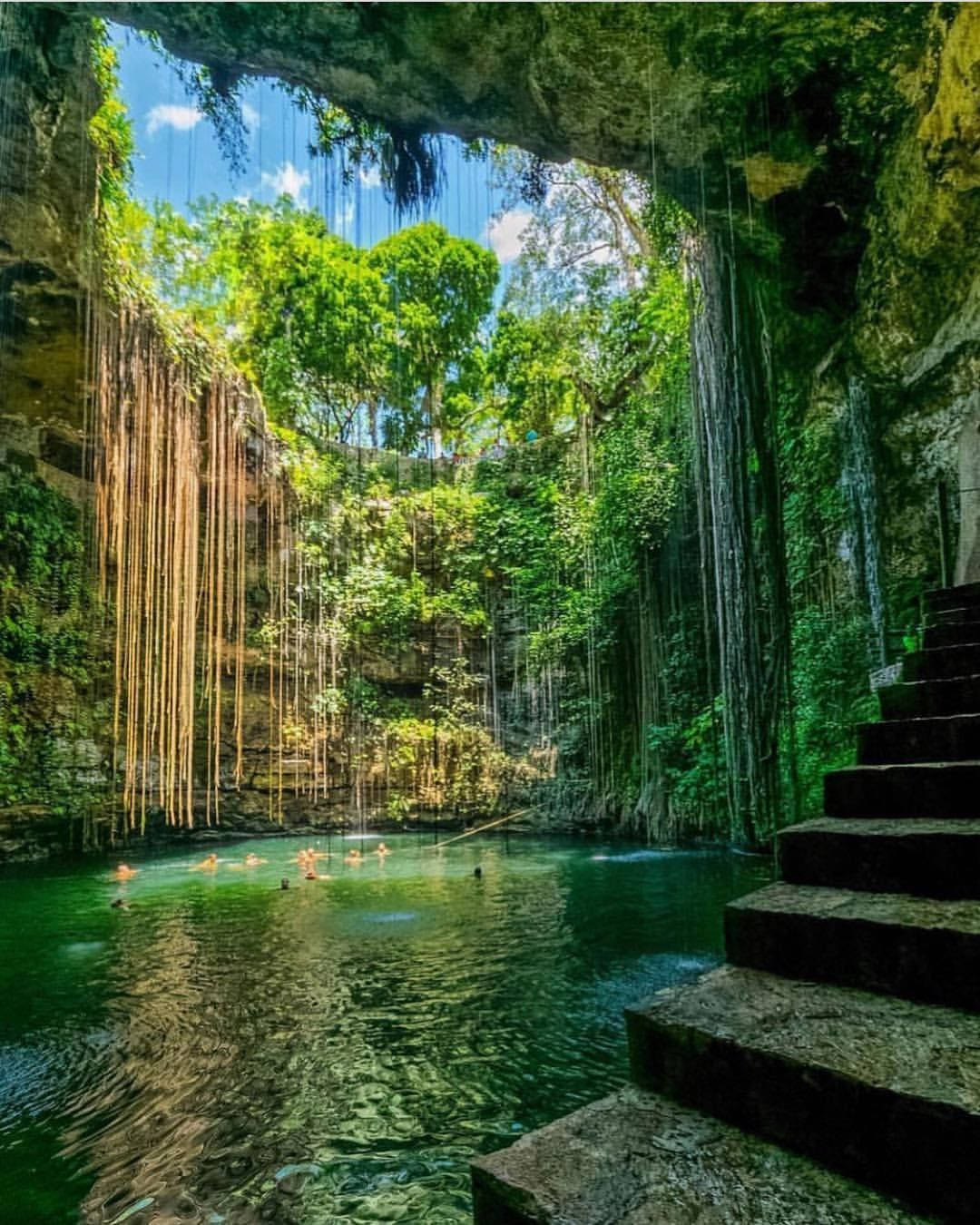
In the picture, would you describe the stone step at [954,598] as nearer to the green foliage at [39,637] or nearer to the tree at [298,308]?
the green foliage at [39,637]

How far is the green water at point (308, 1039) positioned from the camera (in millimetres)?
2074

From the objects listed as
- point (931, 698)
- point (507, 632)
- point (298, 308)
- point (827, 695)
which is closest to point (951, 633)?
point (931, 698)

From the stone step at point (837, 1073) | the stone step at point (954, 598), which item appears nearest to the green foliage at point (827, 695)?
the stone step at point (954, 598)

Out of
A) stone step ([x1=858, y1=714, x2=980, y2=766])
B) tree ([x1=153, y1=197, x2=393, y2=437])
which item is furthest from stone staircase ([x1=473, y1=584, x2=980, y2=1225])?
tree ([x1=153, y1=197, x2=393, y2=437])

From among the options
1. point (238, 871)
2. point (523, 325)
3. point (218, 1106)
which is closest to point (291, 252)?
point (523, 325)

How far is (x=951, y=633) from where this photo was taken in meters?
2.73

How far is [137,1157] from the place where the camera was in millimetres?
2191

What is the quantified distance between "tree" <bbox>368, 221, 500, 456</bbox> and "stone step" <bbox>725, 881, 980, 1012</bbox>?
43.4 ft

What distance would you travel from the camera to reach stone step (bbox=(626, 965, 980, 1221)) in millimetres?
853

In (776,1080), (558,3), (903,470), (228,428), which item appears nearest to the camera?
(776,1080)

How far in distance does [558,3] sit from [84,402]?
682 centimetres

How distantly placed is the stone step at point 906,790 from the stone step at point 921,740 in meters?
0.18

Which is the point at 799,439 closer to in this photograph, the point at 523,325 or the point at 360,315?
the point at 523,325

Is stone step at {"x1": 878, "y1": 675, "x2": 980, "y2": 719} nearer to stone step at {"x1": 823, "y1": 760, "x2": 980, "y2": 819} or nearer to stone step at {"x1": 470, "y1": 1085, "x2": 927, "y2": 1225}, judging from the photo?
stone step at {"x1": 823, "y1": 760, "x2": 980, "y2": 819}
